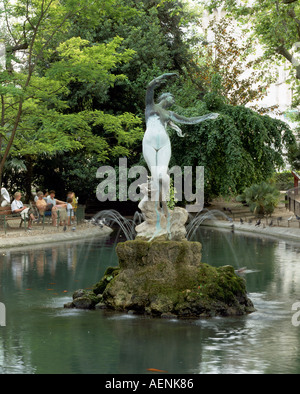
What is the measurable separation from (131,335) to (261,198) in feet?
82.1

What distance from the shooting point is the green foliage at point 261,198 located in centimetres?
3453

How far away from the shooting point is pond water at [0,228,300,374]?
28.6 feet

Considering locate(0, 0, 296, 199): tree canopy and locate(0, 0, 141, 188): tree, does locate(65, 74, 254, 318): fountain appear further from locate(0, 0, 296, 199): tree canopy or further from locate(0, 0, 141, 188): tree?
locate(0, 0, 141, 188): tree

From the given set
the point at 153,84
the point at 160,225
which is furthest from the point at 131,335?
the point at 153,84

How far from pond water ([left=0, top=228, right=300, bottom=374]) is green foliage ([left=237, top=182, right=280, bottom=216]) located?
17.5 meters

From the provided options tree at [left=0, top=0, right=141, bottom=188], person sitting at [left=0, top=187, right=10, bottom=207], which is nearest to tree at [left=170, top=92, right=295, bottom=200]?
tree at [left=0, top=0, right=141, bottom=188]

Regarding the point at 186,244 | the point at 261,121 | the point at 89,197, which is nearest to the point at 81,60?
the point at 261,121

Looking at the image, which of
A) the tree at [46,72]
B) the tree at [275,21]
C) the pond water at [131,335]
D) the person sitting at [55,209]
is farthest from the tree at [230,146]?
the pond water at [131,335]

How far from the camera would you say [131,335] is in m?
10.4

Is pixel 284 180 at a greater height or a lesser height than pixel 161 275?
greater

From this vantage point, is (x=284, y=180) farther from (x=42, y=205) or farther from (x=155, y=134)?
(x=155, y=134)

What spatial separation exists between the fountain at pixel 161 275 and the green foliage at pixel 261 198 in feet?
69.4
